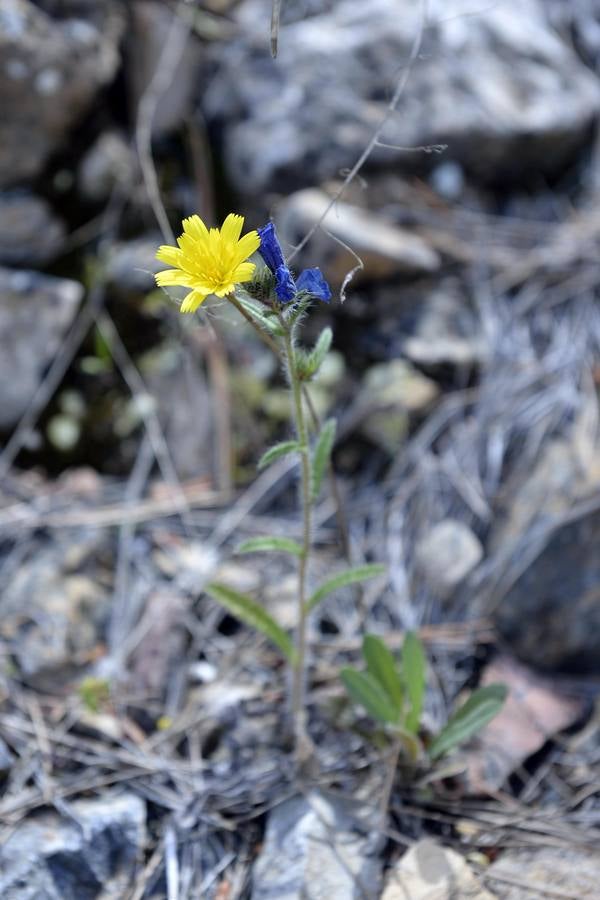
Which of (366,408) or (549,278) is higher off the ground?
(549,278)

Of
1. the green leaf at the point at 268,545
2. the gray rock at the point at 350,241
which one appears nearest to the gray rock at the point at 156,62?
the gray rock at the point at 350,241

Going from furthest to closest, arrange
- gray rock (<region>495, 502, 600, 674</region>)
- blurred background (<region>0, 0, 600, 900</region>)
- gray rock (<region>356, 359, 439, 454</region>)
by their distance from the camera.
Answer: gray rock (<region>356, 359, 439, 454</region>), gray rock (<region>495, 502, 600, 674</region>), blurred background (<region>0, 0, 600, 900</region>)

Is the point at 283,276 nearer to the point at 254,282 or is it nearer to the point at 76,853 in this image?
the point at 254,282

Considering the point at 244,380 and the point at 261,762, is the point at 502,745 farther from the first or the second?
the point at 244,380

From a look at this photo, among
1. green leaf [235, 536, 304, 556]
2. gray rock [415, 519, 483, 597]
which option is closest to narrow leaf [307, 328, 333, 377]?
green leaf [235, 536, 304, 556]

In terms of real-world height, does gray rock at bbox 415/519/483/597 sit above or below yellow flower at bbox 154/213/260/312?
below

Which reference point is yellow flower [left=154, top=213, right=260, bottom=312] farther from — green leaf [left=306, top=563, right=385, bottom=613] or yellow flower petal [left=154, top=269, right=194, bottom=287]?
green leaf [left=306, top=563, right=385, bottom=613]

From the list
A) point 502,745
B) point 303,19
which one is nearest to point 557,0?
point 303,19
